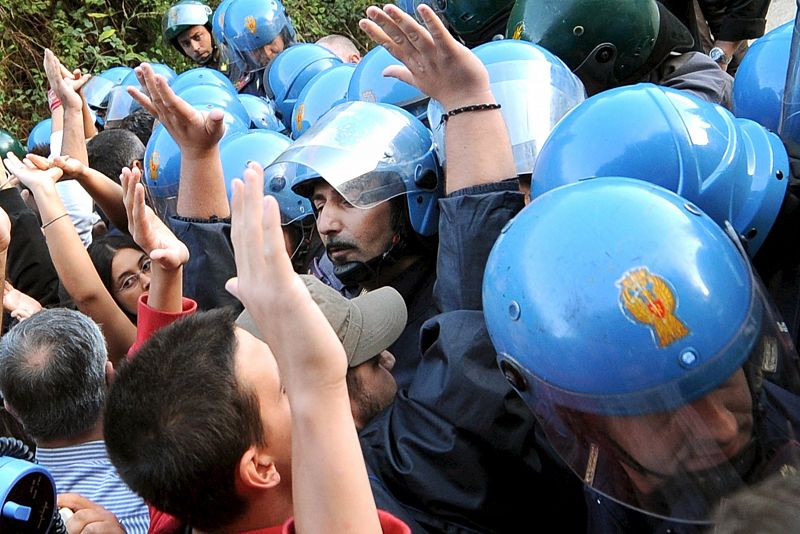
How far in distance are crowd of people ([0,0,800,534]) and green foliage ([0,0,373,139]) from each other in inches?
334

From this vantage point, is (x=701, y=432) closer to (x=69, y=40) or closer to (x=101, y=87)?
(x=101, y=87)

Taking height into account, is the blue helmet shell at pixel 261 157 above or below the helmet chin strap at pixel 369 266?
below

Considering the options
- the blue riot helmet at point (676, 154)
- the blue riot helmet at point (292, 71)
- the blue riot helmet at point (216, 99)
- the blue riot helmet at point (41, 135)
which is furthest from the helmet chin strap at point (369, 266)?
the blue riot helmet at point (41, 135)

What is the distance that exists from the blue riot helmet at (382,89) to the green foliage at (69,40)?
7972 mm

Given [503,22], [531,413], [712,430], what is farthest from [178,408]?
[503,22]

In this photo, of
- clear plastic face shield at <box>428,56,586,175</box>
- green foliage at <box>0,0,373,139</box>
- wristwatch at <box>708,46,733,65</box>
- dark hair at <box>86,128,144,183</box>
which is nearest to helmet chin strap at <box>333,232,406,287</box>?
clear plastic face shield at <box>428,56,586,175</box>

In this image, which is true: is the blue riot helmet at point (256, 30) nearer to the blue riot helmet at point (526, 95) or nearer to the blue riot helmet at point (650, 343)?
the blue riot helmet at point (526, 95)

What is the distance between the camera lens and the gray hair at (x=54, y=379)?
7.57 ft

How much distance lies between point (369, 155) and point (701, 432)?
1472 millimetres

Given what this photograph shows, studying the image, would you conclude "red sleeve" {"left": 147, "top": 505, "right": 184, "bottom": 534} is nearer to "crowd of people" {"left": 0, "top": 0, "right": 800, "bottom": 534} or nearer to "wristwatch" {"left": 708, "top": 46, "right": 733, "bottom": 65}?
"crowd of people" {"left": 0, "top": 0, "right": 800, "bottom": 534}

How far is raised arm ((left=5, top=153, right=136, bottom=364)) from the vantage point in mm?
3086

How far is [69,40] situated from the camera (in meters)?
11.1

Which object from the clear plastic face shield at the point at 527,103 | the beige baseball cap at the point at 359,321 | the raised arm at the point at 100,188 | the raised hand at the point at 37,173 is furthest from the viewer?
the raised arm at the point at 100,188

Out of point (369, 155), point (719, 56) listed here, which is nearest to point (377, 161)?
point (369, 155)
